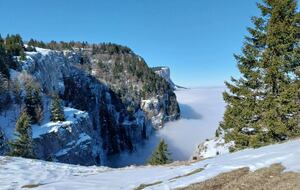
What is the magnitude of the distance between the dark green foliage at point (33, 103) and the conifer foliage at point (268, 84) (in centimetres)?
6274

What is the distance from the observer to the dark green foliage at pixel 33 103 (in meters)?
80.1

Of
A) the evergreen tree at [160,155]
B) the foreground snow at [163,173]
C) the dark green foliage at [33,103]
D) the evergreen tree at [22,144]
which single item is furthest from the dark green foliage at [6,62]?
the foreground snow at [163,173]

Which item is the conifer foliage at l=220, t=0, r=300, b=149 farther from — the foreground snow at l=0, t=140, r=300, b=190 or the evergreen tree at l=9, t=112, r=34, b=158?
the evergreen tree at l=9, t=112, r=34, b=158

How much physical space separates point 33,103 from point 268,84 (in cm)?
7082

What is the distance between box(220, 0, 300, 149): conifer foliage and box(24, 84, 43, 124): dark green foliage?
206 ft

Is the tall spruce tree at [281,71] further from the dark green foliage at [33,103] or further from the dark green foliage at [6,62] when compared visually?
the dark green foliage at [6,62]

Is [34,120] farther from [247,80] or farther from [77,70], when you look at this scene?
[77,70]

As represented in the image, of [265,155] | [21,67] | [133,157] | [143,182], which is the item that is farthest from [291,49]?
[133,157]

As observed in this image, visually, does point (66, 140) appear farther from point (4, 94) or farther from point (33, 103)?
point (4, 94)

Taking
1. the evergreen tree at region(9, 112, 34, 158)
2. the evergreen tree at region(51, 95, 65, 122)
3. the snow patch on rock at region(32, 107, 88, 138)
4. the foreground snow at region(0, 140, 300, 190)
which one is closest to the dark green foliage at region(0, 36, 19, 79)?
the evergreen tree at region(51, 95, 65, 122)

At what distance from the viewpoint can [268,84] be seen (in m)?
24.6

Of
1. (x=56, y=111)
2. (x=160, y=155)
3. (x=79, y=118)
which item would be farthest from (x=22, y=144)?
(x=79, y=118)

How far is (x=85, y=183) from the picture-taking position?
1694 centimetres

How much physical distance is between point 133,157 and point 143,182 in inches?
6889
